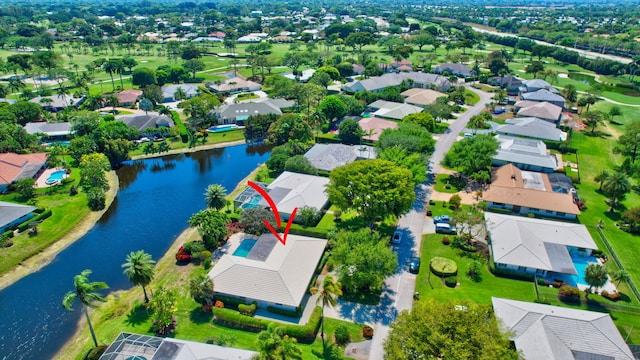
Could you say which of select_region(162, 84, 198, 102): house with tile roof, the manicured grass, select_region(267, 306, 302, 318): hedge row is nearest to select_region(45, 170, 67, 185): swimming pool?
select_region(162, 84, 198, 102): house with tile roof

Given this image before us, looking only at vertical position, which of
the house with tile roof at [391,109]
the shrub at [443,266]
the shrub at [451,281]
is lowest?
the shrub at [451,281]

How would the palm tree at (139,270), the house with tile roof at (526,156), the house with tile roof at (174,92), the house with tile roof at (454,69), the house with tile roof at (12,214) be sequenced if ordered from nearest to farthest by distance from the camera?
1. the palm tree at (139,270)
2. the house with tile roof at (12,214)
3. the house with tile roof at (526,156)
4. the house with tile roof at (174,92)
5. the house with tile roof at (454,69)

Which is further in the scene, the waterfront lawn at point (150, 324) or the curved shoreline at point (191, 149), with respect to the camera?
the curved shoreline at point (191, 149)

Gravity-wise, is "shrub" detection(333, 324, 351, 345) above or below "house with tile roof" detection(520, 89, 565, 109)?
below

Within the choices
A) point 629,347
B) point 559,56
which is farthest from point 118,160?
point 559,56

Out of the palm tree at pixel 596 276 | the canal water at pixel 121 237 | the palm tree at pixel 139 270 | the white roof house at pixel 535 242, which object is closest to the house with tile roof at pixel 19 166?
the canal water at pixel 121 237

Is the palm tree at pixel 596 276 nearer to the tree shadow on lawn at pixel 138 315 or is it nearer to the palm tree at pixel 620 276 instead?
the palm tree at pixel 620 276

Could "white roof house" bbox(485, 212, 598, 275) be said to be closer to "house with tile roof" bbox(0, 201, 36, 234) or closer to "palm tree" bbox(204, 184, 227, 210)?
"palm tree" bbox(204, 184, 227, 210)
